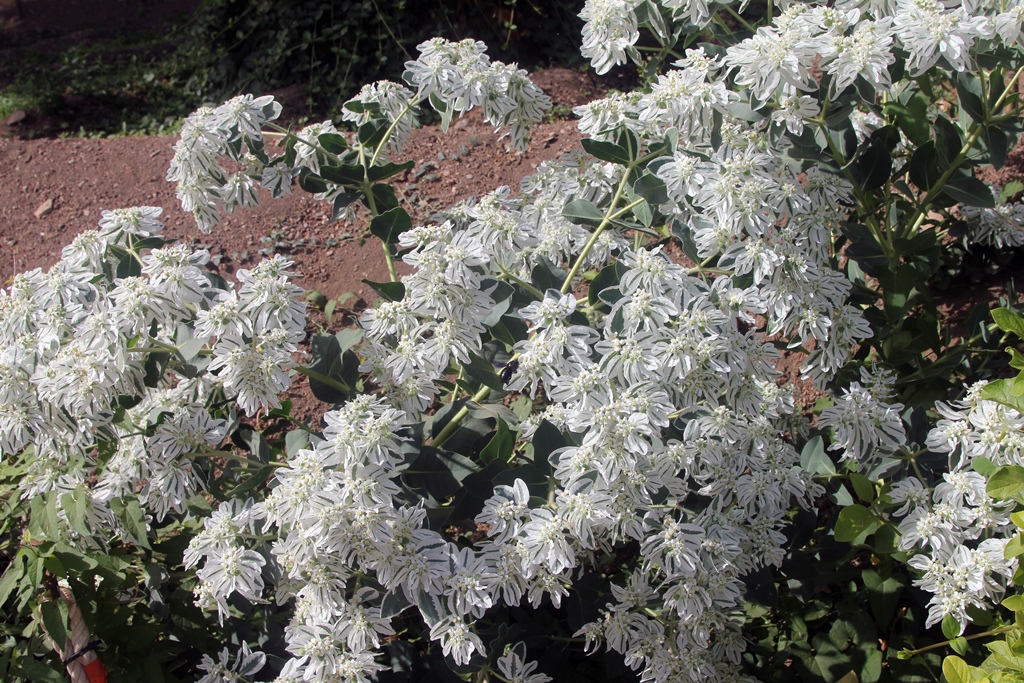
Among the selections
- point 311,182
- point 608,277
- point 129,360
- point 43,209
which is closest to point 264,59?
point 43,209

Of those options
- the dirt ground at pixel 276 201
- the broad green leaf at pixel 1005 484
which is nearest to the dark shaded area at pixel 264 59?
the dirt ground at pixel 276 201

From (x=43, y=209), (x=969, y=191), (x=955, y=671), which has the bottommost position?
(x=43, y=209)

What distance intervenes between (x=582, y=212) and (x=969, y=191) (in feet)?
3.35

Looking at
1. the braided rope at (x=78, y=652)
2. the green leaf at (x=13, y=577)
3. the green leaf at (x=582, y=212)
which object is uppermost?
the green leaf at (x=582, y=212)

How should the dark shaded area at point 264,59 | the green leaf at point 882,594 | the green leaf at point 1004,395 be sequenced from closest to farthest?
the green leaf at point 1004,395
the green leaf at point 882,594
the dark shaded area at point 264,59

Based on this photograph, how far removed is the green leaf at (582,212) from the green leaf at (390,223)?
1.28 ft

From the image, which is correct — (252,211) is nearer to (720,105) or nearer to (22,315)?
(22,315)

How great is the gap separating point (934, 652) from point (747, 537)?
78 cm

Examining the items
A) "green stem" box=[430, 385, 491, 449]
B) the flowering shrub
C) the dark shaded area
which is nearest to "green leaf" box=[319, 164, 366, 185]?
the flowering shrub

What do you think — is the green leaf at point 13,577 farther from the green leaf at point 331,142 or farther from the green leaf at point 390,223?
the green leaf at point 331,142

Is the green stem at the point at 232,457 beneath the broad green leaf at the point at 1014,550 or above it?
above

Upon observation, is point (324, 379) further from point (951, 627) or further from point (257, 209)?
point (257, 209)

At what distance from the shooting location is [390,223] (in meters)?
2.03

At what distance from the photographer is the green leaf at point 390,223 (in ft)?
6.60
